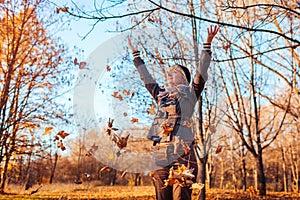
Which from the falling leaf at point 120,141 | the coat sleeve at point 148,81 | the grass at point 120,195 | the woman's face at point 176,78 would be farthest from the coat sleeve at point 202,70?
the grass at point 120,195

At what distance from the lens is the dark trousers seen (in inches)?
113

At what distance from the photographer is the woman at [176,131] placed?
2912 millimetres

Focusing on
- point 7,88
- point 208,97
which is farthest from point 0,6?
point 208,97

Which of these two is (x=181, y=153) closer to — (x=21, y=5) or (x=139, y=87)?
(x=139, y=87)

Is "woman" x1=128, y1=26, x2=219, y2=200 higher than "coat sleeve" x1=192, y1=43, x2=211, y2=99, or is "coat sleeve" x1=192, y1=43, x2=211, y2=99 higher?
"coat sleeve" x1=192, y1=43, x2=211, y2=99

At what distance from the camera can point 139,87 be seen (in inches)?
247

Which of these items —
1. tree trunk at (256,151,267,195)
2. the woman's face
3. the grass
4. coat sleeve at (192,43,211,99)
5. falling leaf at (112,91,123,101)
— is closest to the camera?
coat sleeve at (192,43,211,99)

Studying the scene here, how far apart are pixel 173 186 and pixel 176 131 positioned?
554 millimetres

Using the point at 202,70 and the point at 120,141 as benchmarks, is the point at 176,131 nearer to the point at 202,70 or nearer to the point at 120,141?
the point at 202,70

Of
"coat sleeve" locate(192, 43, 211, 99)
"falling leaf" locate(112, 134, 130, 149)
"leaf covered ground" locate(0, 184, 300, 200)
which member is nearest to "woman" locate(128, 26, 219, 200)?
"coat sleeve" locate(192, 43, 211, 99)

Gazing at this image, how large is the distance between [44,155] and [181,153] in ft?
20.2

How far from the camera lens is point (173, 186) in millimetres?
2939

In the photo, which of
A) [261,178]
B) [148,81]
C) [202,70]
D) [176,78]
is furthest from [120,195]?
[202,70]

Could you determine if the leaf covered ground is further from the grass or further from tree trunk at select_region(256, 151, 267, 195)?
tree trunk at select_region(256, 151, 267, 195)
